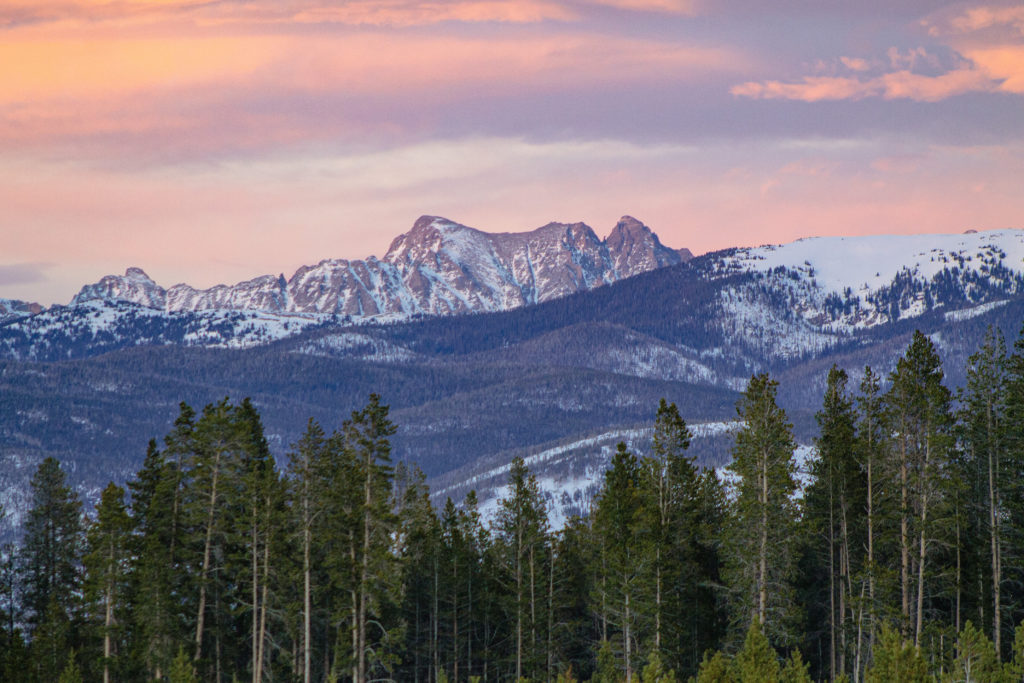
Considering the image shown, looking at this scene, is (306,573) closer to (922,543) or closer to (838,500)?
(838,500)

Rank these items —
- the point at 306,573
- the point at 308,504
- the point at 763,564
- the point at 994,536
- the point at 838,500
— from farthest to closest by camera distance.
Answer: the point at 838,500
the point at 306,573
the point at 994,536
the point at 308,504
the point at 763,564

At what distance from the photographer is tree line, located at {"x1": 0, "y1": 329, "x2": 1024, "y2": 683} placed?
57.0 m

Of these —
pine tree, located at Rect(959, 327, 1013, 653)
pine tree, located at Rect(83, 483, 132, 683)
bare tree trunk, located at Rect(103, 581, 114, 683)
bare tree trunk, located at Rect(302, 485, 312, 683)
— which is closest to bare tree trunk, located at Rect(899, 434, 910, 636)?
pine tree, located at Rect(959, 327, 1013, 653)

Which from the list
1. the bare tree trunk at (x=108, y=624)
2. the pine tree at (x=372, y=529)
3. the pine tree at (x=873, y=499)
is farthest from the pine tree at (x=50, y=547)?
the pine tree at (x=873, y=499)

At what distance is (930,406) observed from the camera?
55.9m

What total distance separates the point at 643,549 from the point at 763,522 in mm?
6714

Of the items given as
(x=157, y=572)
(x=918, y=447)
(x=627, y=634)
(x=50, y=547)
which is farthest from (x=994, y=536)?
(x=50, y=547)

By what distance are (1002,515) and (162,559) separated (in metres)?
41.6

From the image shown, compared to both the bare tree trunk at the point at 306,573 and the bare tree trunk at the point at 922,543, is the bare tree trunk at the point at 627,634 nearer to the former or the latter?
the bare tree trunk at the point at 922,543

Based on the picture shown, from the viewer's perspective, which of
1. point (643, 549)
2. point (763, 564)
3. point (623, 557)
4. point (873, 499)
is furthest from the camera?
point (623, 557)

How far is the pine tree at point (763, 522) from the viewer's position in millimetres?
56781

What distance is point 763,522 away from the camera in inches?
2242

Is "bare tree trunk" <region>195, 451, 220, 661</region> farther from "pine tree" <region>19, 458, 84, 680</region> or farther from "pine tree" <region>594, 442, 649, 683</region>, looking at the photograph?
"pine tree" <region>594, 442, 649, 683</region>

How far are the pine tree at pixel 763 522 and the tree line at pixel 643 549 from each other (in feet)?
0.38
